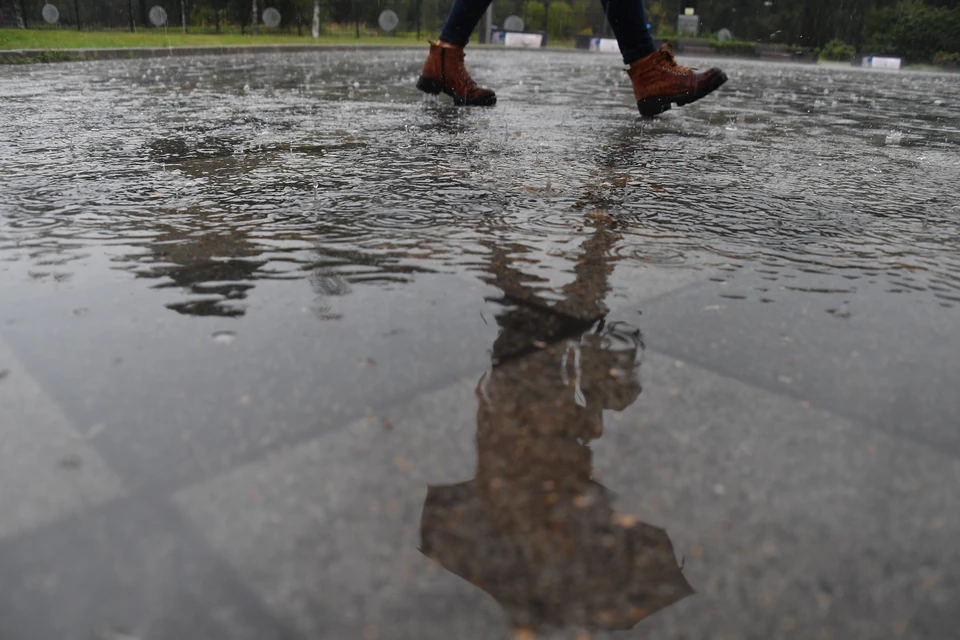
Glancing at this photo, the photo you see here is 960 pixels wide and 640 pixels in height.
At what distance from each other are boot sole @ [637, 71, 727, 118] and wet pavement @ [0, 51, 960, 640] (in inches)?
84.4

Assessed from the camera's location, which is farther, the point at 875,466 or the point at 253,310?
the point at 253,310

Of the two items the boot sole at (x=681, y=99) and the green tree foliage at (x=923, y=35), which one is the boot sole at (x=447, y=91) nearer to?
the boot sole at (x=681, y=99)

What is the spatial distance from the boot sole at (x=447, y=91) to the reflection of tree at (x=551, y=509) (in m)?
4.09

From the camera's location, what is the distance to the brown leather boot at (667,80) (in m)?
4.50

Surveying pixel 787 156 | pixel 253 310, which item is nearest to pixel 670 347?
pixel 253 310

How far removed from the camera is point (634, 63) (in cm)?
462

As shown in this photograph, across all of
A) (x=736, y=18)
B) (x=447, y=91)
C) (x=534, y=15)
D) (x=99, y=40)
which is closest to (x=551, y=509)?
(x=447, y=91)

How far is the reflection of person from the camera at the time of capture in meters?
4.40

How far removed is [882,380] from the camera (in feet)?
4.13

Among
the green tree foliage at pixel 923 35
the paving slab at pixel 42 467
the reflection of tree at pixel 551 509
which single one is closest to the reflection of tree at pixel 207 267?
the paving slab at pixel 42 467

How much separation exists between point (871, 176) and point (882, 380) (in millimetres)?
2074

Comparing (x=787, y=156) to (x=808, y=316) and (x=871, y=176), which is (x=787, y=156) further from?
(x=808, y=316)

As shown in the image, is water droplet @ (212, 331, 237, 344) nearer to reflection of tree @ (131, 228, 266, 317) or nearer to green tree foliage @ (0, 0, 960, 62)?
reflection of tree @ (131, 228, 266, 317)

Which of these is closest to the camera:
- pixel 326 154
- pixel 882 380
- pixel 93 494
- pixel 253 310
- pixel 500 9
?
pixel 93 494
